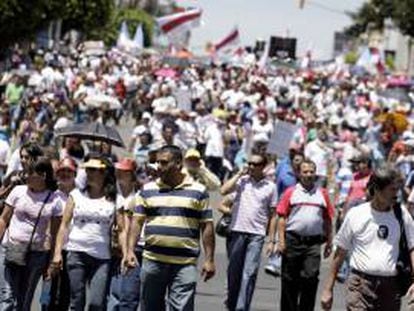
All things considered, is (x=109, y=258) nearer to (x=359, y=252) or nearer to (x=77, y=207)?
(x=77, y=207)

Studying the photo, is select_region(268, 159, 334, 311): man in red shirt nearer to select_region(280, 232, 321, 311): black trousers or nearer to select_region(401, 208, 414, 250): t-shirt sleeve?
select_region(280, 232, 321, 311): black trousers

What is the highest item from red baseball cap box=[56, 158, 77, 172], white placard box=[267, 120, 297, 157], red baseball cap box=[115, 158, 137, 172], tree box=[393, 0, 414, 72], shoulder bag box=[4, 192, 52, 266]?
tree box=[393, 0, 414, 72]

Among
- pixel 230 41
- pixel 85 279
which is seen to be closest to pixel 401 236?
pixel 85 279

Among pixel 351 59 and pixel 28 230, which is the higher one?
pixel 351 59

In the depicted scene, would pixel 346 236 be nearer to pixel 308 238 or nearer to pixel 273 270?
pixel 308 238

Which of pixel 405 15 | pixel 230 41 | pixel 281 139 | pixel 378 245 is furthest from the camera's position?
pixel 230 41

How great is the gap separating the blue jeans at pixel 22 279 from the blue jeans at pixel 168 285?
0.88 metres

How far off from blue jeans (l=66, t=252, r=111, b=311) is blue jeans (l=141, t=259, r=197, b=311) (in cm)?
45

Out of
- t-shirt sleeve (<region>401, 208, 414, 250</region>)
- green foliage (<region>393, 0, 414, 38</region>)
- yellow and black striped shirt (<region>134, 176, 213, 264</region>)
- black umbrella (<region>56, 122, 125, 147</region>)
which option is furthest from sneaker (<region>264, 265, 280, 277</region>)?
green foliage (<region>393, 0, 414, 38</region>)

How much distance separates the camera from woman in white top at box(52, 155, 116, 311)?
438 inches

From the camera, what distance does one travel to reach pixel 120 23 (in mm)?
123438

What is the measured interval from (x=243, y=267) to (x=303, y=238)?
0.85m

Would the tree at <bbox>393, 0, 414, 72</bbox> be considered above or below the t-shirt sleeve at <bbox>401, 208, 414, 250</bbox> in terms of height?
above

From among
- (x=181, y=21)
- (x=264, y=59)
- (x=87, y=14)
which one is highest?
(x=87, y=14)
